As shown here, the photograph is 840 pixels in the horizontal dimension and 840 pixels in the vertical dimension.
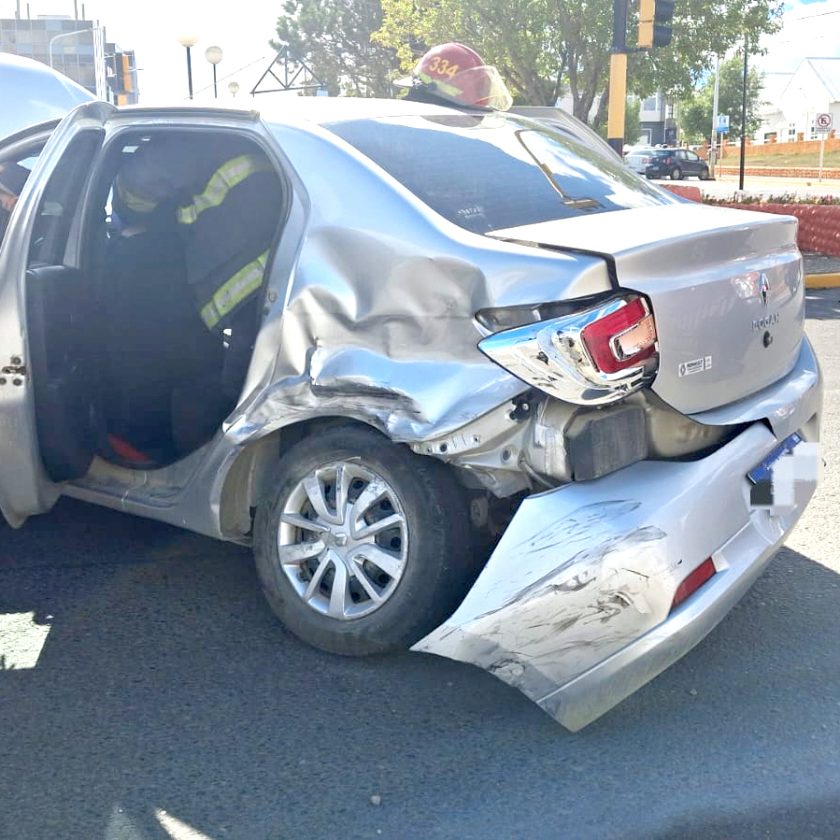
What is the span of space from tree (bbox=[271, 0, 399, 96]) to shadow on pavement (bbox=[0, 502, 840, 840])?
134 ft

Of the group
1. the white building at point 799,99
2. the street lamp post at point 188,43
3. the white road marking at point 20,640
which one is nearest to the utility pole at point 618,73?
the street lamp post at point 188,43

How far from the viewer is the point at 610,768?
2959 millimetres

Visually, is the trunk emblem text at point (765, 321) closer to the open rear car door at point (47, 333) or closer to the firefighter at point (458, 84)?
the firefighter at point (458, 84)

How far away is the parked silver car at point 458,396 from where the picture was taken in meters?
2.93

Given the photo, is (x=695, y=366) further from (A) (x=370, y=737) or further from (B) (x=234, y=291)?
(B) (x=234, y=291)

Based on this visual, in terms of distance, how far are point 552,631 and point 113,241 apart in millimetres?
2469

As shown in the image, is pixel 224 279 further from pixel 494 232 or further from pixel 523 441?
pixel 523 441

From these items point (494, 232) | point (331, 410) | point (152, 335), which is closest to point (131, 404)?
point (152, 335)

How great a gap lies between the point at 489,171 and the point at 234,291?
988 millimetres

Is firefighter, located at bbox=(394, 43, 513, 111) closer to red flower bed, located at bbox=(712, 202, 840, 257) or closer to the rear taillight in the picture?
the rear taillight

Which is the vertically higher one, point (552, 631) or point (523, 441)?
point (523, 441)

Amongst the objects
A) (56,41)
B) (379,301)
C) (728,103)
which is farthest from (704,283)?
(56,41)

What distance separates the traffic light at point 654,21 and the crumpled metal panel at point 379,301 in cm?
1049

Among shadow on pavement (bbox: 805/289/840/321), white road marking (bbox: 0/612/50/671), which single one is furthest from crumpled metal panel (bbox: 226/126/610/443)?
shadow on pavement (bbox: 805/289/840/321)
